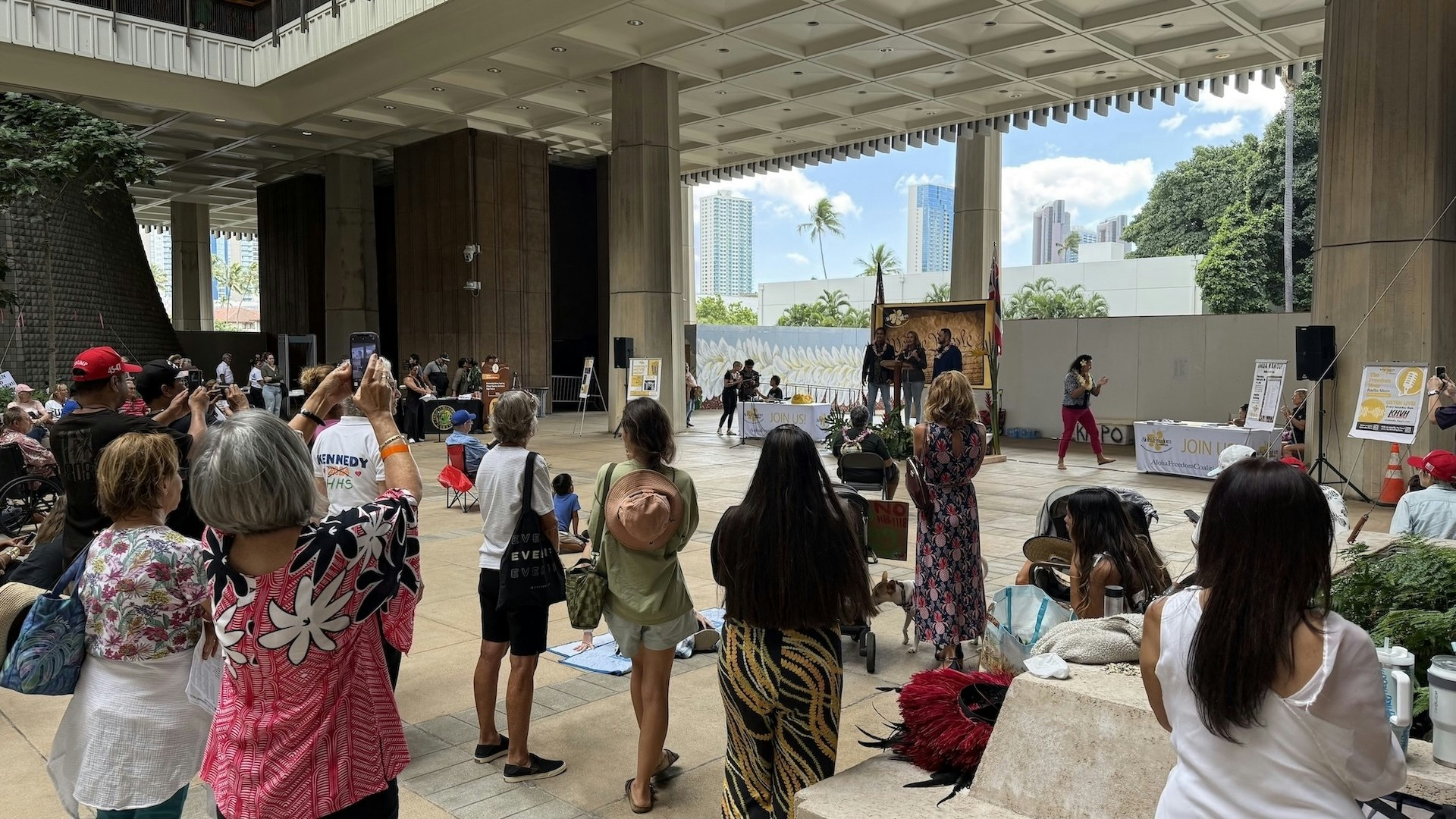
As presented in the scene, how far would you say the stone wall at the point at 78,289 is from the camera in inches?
781

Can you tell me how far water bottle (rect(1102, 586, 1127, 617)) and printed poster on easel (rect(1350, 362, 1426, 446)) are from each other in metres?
7.86

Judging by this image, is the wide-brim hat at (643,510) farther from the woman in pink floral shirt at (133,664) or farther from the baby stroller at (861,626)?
the baby stroller at (861,626)

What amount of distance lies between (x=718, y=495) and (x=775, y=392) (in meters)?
8.64

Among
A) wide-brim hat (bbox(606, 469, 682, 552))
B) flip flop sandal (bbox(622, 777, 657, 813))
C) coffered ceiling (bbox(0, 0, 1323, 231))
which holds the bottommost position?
flip flop sandal (bbox(622, 777, 657, 813))

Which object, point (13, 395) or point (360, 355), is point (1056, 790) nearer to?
point (360, 355)

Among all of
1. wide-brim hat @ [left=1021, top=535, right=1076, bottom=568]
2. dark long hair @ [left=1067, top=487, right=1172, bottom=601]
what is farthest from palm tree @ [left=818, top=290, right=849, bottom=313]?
dark long hair @ [left=1067, top=487, right=1172, bottom=601]

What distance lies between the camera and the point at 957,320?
16.8 m

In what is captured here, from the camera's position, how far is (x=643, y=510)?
3439 millimetres

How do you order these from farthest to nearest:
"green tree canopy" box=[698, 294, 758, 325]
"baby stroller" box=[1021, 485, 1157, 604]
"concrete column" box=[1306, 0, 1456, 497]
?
1. "green tree canopy" box=[698, 294, 758, 325]
2. "concrete column" box=[1306, 0, 1456, 497]
3. "baby stroller" box=[1021, 485, 1157, 604]

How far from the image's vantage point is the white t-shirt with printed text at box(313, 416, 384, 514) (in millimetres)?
3869

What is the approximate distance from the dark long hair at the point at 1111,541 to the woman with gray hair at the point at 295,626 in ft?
9.63

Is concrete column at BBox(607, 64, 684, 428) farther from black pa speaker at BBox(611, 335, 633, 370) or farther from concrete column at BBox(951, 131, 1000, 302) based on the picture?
concrete column at BBox(951, 131, 1000, 302)

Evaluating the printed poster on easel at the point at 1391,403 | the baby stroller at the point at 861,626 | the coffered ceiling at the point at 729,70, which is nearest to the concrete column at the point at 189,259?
the coffered ceiling at the point at 729,70

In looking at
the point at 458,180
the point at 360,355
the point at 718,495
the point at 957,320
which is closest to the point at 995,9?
the point at 957,320
